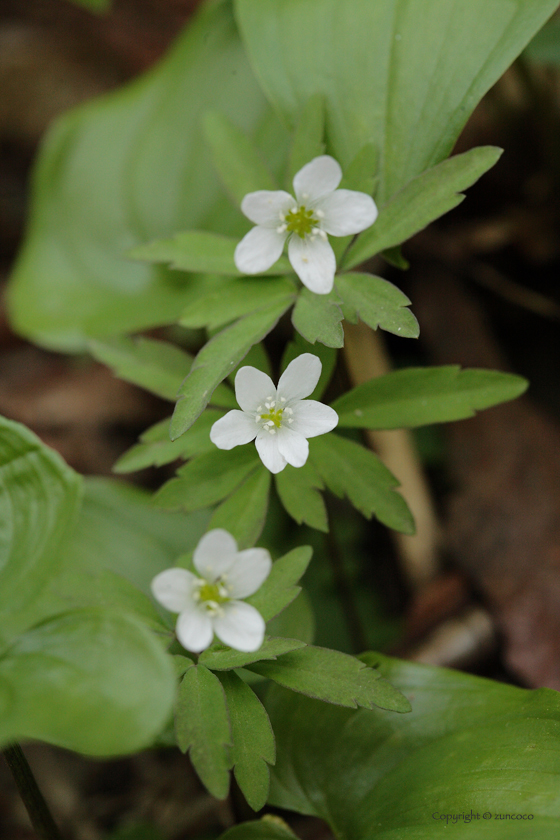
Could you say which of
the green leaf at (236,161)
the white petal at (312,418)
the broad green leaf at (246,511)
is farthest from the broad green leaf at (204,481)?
the green leaf at (236,161)

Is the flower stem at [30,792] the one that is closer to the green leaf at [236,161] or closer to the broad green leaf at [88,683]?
the broad green leaf at [88,683]

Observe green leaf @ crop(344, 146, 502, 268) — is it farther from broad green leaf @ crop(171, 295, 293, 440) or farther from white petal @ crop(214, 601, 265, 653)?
white petal @ crop(214, 601, 265, 653)

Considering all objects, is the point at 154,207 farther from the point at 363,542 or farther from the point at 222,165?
the point at 363,542

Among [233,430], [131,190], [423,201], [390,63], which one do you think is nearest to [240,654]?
[233,430]

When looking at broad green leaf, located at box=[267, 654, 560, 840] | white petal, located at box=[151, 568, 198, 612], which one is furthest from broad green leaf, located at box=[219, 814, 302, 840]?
white petal, located at box=[151, 568, 198, 612]

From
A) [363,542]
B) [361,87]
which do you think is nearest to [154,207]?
[361,87]

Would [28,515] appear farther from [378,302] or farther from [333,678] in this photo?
[378,302]
